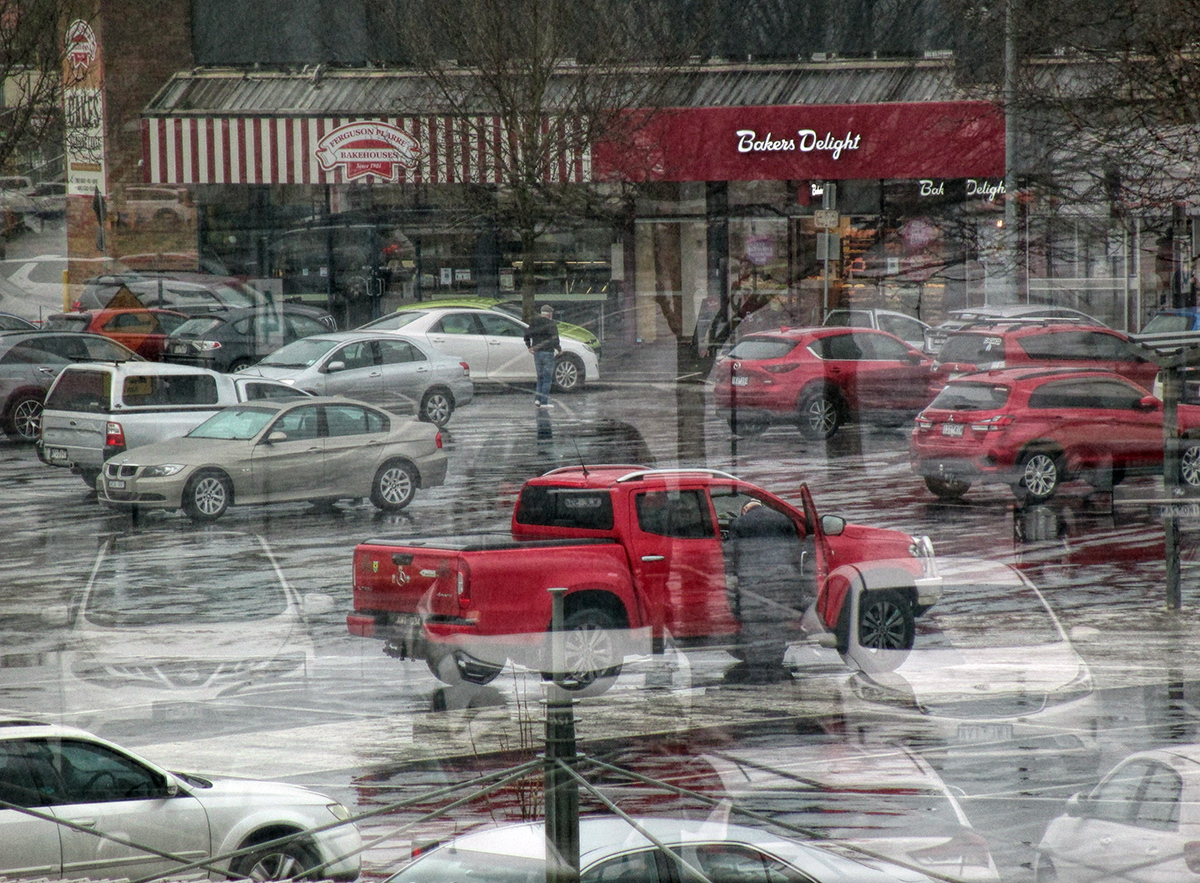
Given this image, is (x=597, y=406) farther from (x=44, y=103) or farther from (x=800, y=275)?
(x=44, y=103)

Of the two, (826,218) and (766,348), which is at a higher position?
(826,218)

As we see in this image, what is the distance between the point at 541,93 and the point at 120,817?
14099 mm

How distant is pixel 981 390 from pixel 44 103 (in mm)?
10378

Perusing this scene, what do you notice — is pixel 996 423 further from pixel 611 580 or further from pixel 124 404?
pixel 124 404

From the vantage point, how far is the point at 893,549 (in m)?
9.89

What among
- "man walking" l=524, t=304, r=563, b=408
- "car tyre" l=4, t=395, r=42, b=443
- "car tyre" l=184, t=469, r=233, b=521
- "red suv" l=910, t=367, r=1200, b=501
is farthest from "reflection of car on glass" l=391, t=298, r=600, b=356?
"red suv" l=910, t=367, r=1200, b=501

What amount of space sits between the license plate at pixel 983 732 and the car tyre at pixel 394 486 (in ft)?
20.7

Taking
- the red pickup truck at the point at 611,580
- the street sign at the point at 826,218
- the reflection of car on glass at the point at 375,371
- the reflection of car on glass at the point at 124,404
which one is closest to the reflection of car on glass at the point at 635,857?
the red pickup truck at the point at 611,580

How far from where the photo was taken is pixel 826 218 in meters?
19.1

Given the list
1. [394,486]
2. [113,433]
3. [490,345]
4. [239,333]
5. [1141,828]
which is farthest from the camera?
[239,333]

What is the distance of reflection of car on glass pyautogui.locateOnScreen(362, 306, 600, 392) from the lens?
1709cm

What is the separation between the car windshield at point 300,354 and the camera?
53.2 ft

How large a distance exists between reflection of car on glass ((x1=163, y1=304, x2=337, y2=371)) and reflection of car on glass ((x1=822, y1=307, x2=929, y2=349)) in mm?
6722

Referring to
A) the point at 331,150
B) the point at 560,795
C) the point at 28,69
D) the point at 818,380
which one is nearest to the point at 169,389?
the point at 28,69
